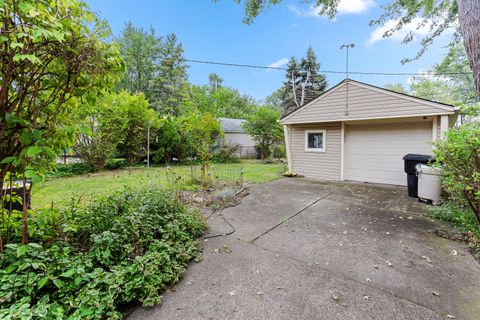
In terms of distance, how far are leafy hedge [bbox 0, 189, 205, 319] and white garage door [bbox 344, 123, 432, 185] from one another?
6.21m

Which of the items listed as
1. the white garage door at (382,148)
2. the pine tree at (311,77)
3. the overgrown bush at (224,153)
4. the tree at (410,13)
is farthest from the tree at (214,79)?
the white garage door at (382,148)

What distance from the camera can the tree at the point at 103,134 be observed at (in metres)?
7.67

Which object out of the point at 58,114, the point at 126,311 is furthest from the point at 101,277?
the point at 58,114

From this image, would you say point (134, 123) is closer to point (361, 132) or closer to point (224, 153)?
point (224, 153)

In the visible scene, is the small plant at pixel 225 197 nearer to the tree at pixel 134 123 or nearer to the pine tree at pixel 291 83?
the tree at pixel 134 123

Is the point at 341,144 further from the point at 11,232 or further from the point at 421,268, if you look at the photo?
the point at 11,232

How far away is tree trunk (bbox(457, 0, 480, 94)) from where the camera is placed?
3.35 metres

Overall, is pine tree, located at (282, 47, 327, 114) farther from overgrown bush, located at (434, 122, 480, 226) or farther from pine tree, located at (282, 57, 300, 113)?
overgrown bush, located at (434, 122, 480, 226)

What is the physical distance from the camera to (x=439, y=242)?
9.21ft

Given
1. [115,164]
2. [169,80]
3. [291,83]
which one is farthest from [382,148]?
[169,80]

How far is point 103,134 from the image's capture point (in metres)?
7.86

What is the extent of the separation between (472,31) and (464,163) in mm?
2396

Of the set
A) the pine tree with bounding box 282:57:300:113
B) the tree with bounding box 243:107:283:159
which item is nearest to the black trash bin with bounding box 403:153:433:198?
the tree with bounding box 243:107:283:159

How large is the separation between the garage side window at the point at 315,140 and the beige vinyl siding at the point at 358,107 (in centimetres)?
61
